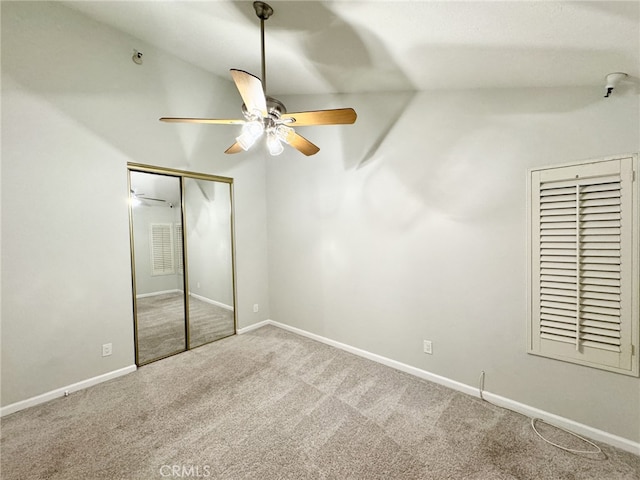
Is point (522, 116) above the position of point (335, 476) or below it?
above

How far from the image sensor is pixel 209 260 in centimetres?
343

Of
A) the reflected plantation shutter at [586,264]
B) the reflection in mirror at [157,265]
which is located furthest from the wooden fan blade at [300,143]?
the reflection in mirror at [157,265]

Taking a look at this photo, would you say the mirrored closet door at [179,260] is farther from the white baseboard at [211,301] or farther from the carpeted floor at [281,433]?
the carpeted floor at [281,433]

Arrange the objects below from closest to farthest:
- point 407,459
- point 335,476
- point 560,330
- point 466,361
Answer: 1. point 335,476
2. point 407,459
3. point 560,330
4. point 466,361

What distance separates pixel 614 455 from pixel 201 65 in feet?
16.8

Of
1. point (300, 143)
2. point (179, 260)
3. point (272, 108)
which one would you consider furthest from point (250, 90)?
point (179, 260)

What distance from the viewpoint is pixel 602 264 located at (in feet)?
5.62

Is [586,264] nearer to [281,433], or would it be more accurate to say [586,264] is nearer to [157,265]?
[281,433]

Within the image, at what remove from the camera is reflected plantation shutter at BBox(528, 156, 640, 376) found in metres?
1.64

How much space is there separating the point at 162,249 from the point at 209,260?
1.93 ft

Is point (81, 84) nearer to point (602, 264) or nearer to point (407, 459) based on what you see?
point (407, 459)

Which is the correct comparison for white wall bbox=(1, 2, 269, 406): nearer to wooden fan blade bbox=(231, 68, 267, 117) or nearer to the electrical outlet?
the electrical outlet

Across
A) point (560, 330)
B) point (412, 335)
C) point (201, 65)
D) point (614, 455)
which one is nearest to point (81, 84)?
point (201, 65)

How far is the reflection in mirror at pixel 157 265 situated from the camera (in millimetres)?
2793
